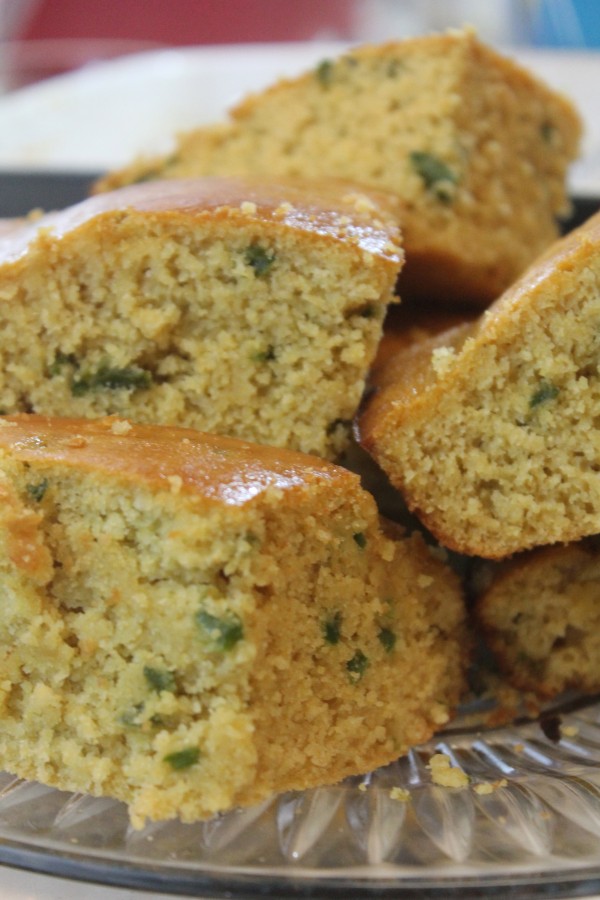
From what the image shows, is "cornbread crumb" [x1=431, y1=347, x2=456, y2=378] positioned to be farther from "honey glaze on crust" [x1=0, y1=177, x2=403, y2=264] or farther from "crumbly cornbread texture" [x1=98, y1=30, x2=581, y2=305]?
"crumbly cornbread texture" [x1=98, y1=30, x2=581, y2=305]

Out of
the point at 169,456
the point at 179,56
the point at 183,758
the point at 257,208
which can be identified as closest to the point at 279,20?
the point at 179,56

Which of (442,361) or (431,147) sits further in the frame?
(431,147)

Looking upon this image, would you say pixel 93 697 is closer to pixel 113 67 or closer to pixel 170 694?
pixel 170 694

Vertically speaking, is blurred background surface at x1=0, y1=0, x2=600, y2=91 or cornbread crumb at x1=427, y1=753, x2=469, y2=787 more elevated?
blurred background surface at x1=0, y1=0, x2=600, y2=91

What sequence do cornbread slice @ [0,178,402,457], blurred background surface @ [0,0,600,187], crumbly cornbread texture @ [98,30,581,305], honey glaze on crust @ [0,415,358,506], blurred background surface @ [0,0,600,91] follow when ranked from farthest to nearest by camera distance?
1. blurred background surface @ [0,0,600,91]
2. blurred background surface @ [0,0,600,187]
3. crumbly cornbread texture @ [98,30,581,305]
4. cornbread slice @ [0,178,402,457]
5. honey glaze on crust @ [0,415,358,506]

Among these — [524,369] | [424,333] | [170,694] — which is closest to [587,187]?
[424,333]

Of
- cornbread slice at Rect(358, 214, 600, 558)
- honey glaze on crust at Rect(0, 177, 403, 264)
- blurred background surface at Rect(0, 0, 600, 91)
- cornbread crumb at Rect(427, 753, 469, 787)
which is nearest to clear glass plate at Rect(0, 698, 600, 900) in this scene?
cornbread crumb at Rect(427, 753, 469, 787)

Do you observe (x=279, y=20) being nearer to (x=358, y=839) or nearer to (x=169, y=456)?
(x=169, y=456)
